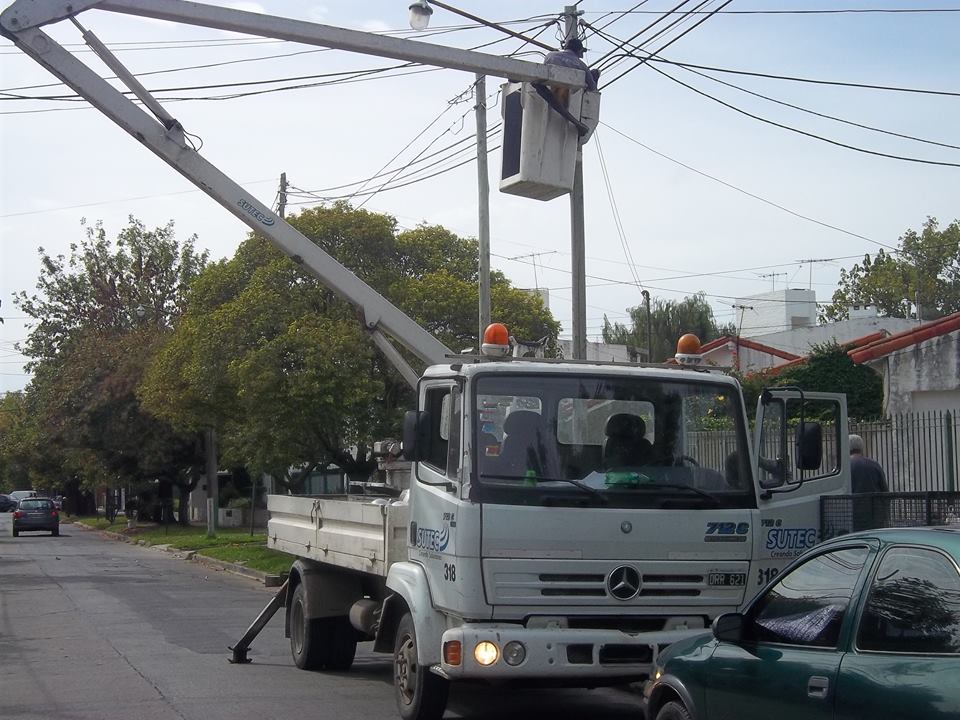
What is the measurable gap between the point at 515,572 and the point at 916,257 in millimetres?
58604

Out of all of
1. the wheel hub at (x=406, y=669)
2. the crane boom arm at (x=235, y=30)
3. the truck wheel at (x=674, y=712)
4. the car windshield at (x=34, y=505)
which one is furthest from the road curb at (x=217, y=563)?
the truck wheel at (x=674, y=712)

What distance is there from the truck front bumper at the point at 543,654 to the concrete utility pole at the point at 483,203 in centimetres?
944

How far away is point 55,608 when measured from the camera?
17.8 metres

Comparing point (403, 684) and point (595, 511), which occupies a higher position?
point (595, 511)

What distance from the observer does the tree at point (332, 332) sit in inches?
878

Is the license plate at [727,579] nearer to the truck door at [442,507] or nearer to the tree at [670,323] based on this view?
the truck door at [442,507]

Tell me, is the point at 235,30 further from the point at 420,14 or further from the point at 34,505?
the point at 34,505

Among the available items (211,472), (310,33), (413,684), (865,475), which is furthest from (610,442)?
(211,472)

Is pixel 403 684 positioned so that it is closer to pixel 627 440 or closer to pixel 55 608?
pixel 627 440

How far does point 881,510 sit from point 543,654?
103 inches

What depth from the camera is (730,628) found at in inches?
222

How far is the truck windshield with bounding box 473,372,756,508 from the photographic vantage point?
302 inches

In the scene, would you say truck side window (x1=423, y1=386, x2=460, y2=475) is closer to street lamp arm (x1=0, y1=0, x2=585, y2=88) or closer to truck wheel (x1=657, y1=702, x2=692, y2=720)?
truck wheel (x1=657, y1=702, x2=692, y2=720)

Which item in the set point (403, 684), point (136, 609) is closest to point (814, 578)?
point (403, 684)
